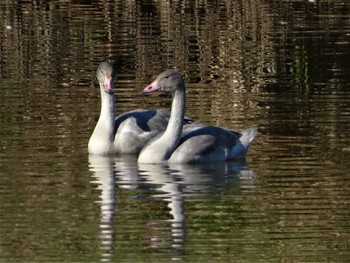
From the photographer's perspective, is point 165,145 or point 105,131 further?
point 105,131

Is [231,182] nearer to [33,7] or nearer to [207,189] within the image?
[207,189]

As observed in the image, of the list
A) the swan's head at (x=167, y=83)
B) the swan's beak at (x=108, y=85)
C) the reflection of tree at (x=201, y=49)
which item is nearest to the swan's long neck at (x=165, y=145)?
the swan's head at (x=167, y=83)

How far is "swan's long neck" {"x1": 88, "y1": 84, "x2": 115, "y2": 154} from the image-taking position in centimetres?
1661

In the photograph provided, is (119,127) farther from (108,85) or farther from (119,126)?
(108,85)

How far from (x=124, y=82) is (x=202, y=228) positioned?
856 cm

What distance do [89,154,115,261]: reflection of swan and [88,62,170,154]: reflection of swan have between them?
0.70ft

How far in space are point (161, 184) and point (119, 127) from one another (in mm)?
2269

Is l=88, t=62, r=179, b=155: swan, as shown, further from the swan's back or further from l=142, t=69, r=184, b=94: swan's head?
l=142, t=69, r=184, b=94: swan's head

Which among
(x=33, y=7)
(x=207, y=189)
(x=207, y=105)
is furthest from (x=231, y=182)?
(x=33, y=7)

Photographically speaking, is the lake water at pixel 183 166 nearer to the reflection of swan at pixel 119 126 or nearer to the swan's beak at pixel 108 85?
the reflection of swan at pixel 119 126

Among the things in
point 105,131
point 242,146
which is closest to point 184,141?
point 242,146

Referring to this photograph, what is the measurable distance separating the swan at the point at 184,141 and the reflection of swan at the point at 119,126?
0.35 metres

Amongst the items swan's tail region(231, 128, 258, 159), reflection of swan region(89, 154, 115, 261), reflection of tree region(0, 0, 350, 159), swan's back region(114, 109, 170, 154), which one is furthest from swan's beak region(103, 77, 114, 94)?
swan's tail region(231, 128, 258, 159)

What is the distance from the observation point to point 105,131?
1677cm
